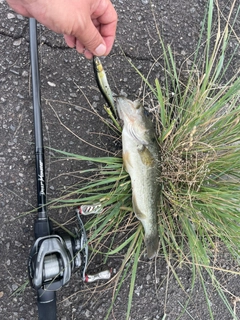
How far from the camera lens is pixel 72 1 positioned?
Answer: 4.37ft

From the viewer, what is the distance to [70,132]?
6.29 feet

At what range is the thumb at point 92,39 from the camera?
1388mm

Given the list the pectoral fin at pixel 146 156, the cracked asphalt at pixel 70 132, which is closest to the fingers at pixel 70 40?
the cracked asphalt at pixel 70 132

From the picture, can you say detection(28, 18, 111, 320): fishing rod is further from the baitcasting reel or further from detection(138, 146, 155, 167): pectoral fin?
detection(138, 146, 155, 167): pectoral fin

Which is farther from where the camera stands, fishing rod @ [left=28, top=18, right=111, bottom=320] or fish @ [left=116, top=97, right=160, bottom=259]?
fish @ [left=116, top=97, right=160, bottom=259]

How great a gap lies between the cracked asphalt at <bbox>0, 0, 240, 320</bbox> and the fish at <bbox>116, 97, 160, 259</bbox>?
201mm

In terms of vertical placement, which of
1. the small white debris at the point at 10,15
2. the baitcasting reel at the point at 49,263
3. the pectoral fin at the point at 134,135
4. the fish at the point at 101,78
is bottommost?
the baitcasting reel at the point at 49,263

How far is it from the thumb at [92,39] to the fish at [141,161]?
28cm

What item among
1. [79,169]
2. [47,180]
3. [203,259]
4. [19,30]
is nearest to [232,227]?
[203,259]

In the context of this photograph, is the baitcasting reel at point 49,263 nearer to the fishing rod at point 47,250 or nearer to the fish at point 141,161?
the fishing rod at point 47,250

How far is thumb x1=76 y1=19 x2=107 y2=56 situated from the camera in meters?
1.39

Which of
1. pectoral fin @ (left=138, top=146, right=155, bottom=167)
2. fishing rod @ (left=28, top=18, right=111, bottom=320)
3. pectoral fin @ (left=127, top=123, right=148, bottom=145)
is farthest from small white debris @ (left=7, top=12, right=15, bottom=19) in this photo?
pectoral fin @ (left=138, top=146, right=155, bottom=167)

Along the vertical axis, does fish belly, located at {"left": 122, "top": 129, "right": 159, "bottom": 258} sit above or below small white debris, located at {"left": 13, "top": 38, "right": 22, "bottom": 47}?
below

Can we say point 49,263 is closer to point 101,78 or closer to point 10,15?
point 101,78
